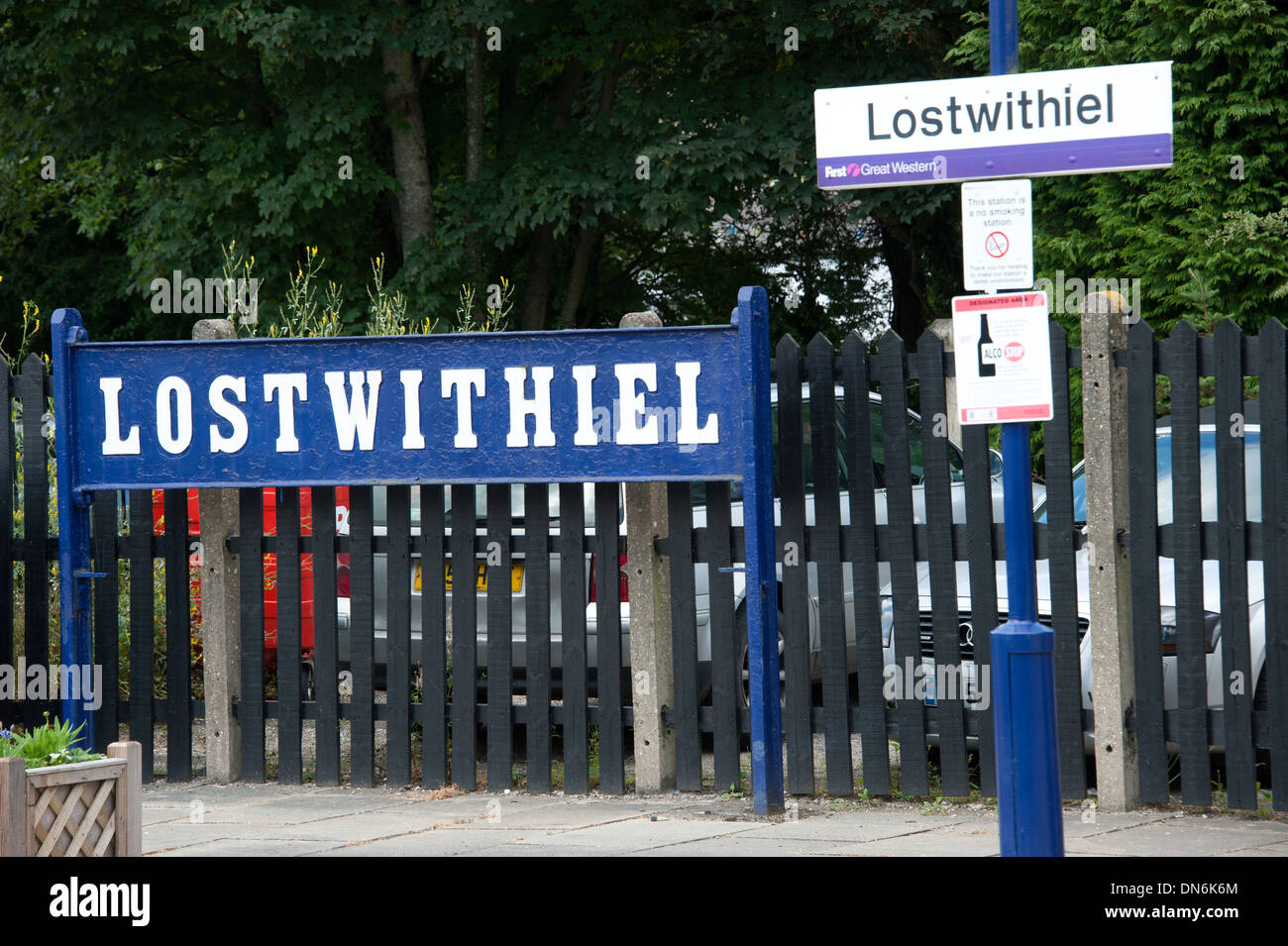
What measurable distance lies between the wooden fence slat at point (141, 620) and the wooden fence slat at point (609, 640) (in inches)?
76.0

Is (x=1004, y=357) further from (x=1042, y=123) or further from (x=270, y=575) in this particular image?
(x=270, y=575)

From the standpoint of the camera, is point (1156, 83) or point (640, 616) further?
point (640, 616)

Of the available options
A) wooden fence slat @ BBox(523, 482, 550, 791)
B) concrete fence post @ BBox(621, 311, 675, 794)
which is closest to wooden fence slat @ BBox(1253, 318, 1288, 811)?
concrete fence post @ BBox(621, 311, 675, 794)

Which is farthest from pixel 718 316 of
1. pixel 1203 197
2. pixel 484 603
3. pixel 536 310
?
pixel 484 603

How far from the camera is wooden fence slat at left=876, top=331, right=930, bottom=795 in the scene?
6742 mm

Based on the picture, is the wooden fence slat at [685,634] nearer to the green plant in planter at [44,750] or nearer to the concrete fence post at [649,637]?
the concrete fence post at [649,637]

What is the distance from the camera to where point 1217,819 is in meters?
6.30

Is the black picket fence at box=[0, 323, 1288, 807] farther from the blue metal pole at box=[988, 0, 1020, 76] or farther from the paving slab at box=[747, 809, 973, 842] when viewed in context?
the blue metal pole at box=[988, 0, 1020, 76]

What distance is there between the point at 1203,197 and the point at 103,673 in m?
9.07

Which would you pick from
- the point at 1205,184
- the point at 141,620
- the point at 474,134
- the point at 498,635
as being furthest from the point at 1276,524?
the point at 474,134

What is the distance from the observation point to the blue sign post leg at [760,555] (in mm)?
6570

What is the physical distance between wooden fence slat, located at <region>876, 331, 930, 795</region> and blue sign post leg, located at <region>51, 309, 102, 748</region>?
4.03 m

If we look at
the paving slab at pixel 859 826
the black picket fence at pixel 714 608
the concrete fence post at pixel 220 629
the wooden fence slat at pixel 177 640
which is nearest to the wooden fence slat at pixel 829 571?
the black picket fence at pixel 714 608
